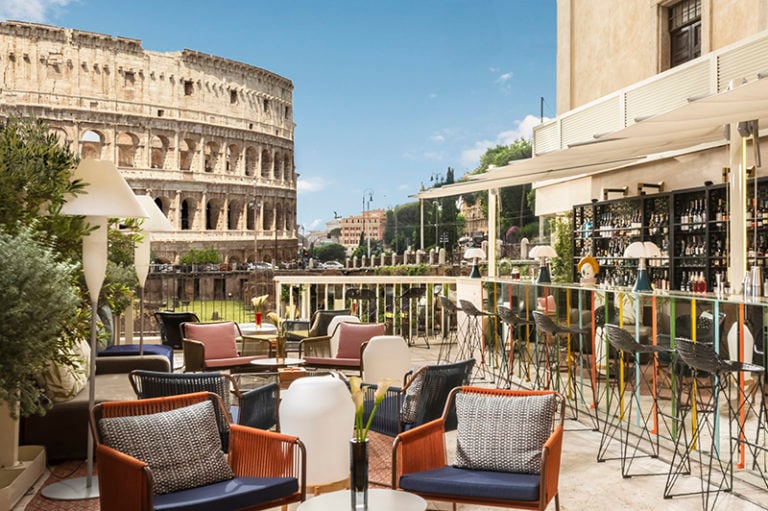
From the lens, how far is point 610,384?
642cm

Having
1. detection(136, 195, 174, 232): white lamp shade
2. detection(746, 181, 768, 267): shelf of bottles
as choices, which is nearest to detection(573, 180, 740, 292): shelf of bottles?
detection(746, 181, 768, 267): shelf of bottles

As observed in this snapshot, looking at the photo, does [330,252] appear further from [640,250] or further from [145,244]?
[640,250]

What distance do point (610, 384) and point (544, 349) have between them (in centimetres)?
141

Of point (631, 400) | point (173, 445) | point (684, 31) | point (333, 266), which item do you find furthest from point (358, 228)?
point (173, 445)

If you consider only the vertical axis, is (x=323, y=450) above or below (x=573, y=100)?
below

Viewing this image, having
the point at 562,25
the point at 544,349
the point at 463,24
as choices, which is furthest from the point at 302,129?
the point at 544,349

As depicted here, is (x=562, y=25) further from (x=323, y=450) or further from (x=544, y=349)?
(x=323, y=450)

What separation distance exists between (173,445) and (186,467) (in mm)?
122

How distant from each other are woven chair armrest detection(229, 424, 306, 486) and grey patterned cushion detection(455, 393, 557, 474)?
848 mm

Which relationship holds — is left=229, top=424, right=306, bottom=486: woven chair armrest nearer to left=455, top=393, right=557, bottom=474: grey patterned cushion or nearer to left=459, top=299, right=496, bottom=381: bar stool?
left=455, top=393, right=557, bottom=474: grey patterned cushion

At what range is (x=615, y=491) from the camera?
4.68 metres

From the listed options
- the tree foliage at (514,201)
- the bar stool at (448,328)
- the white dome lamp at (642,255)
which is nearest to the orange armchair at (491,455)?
the white dome lamp at (642,255)

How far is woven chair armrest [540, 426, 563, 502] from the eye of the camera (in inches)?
134

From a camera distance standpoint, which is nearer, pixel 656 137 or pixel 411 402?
pixel 411 402
